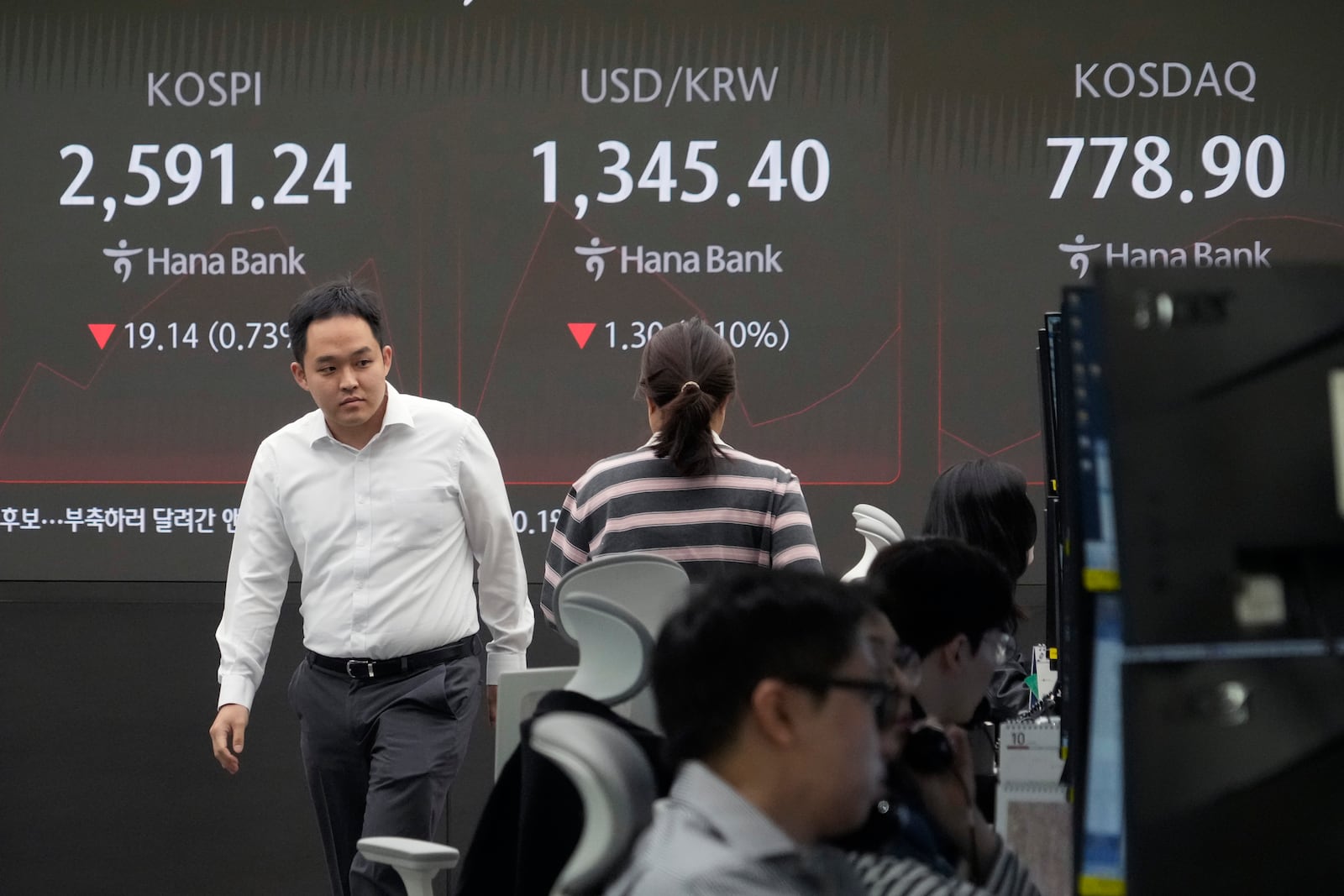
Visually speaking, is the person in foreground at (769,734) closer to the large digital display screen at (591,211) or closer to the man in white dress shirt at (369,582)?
the man in white dress shirt at (369,582)

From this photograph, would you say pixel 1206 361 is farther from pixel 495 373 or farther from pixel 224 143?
pixel 224 143

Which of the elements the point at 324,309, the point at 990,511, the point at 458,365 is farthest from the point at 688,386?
the point at 458,365

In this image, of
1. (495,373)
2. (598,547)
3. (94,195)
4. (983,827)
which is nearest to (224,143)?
(94,195)

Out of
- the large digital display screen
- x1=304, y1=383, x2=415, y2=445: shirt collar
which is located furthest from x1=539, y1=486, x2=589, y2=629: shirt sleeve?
the large digital display screen

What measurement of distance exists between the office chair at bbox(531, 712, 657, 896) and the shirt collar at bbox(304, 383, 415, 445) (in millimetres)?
1908

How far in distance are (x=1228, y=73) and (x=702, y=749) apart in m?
3.81

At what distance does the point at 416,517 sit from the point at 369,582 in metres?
0.16

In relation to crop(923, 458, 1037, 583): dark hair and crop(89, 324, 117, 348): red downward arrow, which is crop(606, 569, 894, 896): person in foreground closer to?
crop(923, 458, 1037, 583): dark hair

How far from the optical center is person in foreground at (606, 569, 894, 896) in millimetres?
1131

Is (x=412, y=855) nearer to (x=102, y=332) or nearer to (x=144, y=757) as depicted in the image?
(x=144, y=757)

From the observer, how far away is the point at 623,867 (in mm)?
1183

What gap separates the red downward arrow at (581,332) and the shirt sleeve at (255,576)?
151 cm

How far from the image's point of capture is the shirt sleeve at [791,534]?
8.46ft

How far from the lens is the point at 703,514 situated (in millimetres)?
2637
